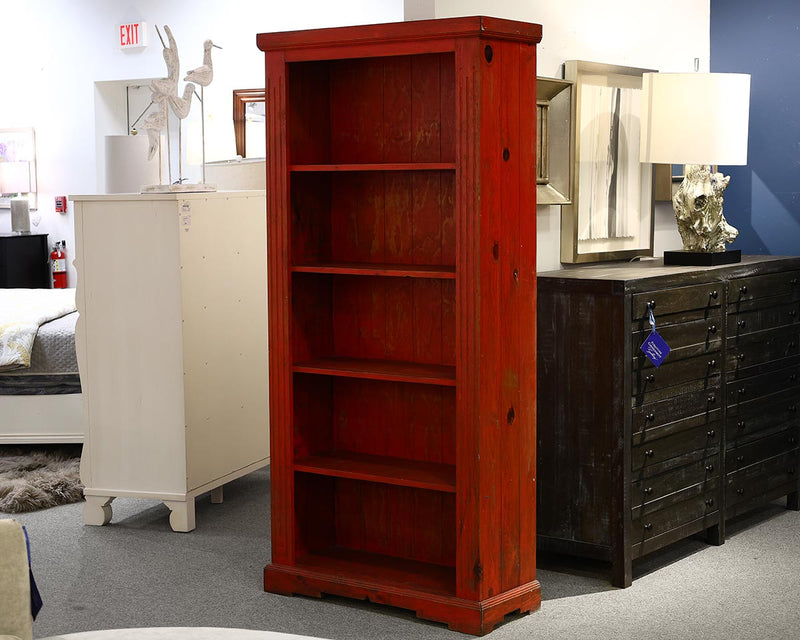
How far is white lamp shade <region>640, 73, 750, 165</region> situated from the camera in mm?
3877

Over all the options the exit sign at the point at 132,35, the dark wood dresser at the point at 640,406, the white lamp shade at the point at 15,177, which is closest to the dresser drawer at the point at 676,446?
the dark wood dresser at the point at 640,406

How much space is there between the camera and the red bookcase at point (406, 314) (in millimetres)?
2975

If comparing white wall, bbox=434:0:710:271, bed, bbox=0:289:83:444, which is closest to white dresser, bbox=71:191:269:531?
bed, bbox=0:289:83:444

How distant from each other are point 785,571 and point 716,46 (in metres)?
2.56

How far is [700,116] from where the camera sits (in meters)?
3.88

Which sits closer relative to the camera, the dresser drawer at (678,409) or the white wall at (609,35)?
the dresser drawer at (678,409)

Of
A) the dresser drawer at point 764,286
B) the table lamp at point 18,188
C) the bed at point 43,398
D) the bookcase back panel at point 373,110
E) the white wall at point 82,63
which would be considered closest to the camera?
the bookcase back panel at point 373,110

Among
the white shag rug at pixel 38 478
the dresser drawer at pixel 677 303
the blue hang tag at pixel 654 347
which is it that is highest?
the dresser drawer at pixel 677 303

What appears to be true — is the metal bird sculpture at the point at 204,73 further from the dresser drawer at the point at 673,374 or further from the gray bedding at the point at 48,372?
the dresser drawer at the point at 673,374

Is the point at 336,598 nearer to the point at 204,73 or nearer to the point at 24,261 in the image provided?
the point at 204,73

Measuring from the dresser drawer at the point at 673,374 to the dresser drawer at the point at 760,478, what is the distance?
1.45 feet

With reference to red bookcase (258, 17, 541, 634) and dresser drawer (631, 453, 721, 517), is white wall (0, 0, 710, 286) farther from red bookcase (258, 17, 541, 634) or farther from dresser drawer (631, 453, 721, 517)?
dresser drawer (631, 453, 721, 517)

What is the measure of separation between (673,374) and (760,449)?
78cm

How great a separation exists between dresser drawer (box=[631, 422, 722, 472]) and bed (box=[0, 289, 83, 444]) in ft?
9.14
